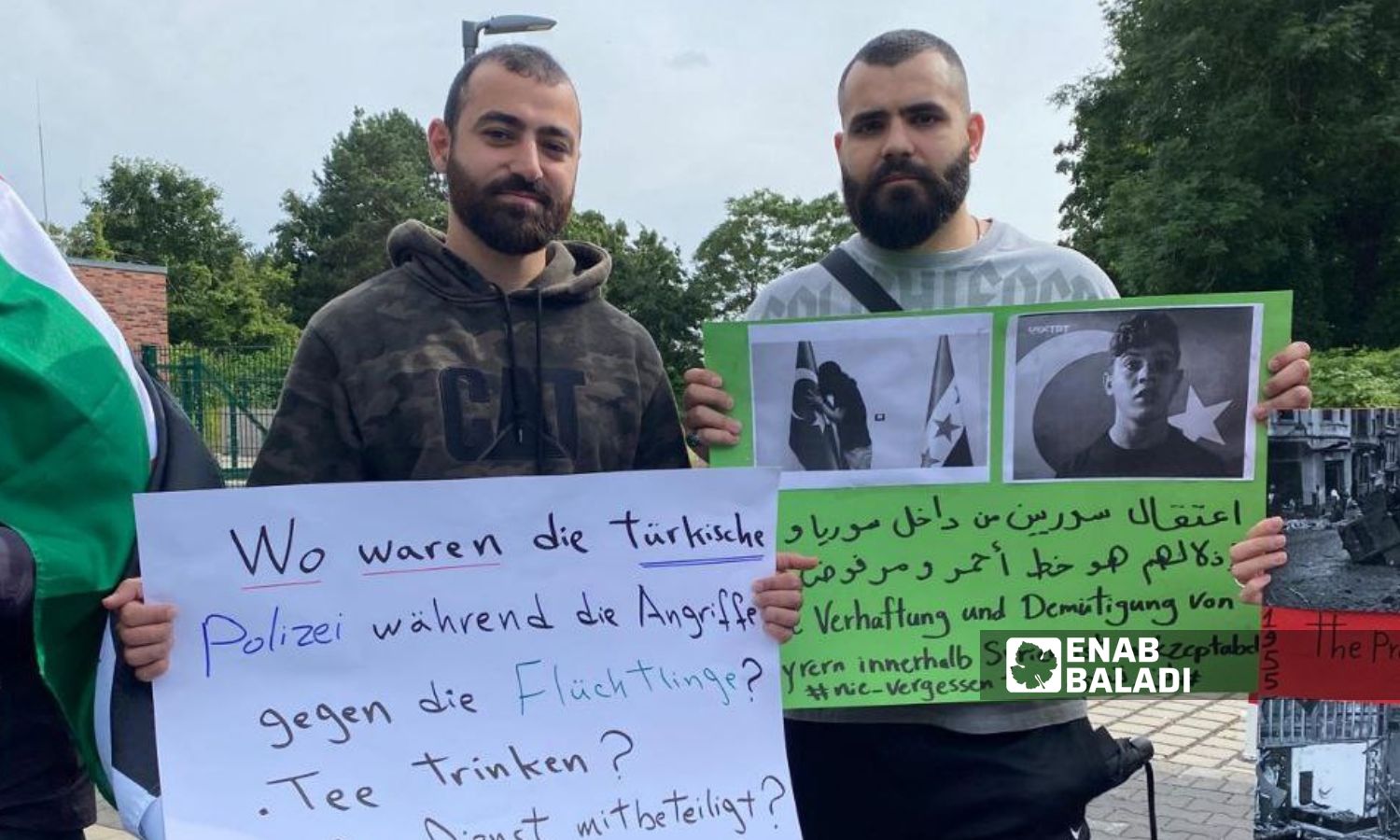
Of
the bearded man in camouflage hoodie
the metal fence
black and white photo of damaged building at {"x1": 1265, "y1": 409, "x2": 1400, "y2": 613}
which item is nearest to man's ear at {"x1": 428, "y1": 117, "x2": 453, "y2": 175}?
the bearded man in camouflage hoodie

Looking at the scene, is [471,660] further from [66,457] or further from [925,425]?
[925,425]

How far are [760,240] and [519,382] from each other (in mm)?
47538

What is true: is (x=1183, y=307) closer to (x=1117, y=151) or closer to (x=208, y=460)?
(x=208, y=460)

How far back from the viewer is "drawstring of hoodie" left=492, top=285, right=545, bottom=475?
89.2 inches

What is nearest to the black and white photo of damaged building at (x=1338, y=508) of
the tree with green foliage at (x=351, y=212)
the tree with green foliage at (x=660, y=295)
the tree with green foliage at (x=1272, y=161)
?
the tree with green foliage at (x=1272, y=161)

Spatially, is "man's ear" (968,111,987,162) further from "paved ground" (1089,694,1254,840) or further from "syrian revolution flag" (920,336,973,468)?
"paved ground" (1089,694,1254,840)

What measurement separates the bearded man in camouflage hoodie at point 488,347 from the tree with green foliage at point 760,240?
45.5 metres

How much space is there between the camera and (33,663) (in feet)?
6.07

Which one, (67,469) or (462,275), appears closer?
(67,469)

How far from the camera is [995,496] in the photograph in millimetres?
2203

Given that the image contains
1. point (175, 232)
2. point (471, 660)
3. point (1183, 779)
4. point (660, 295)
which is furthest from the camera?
point (175, 232)

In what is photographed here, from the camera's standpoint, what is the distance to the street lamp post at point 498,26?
11336mm

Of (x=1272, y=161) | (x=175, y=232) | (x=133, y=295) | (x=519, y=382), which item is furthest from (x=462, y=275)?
(x=175, y=232)

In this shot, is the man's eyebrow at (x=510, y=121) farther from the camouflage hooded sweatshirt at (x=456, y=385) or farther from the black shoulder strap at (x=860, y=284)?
the black shoulder strap at (x=860, y=284)
